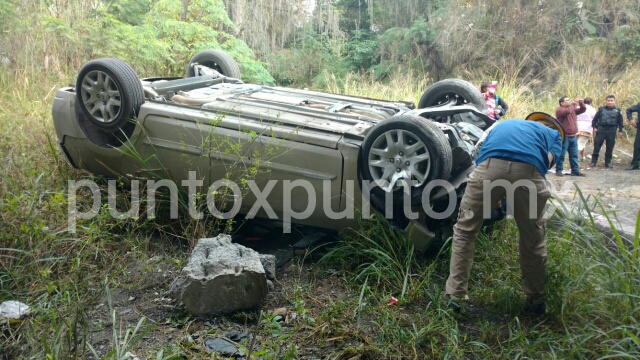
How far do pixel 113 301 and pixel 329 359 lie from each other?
1.73 meters

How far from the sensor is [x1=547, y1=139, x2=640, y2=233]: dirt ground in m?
5.60

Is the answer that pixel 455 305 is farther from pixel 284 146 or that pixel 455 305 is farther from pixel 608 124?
pixel 608 124

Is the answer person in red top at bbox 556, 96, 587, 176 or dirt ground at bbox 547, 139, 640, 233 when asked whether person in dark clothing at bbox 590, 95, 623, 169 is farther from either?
person in red top at bbox 556, 96, 587, 176

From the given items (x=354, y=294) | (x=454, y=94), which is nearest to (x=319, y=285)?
(x=354, y=294)

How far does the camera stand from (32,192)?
182 inches

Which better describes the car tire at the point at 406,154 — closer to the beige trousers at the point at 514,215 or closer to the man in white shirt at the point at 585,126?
the beige trousers at the point at 514,215

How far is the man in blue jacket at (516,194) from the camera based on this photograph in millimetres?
3730

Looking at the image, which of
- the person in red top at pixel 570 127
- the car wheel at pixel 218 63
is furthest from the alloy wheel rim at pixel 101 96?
the person in red top at pixel 570 127

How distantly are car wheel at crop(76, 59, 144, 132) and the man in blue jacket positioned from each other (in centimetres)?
306

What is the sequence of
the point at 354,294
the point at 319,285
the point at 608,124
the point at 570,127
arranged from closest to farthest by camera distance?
the point at 354,294
the point at 319,285
the point at 570,127
the point at 608,124

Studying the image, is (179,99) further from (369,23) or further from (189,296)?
(369,23)

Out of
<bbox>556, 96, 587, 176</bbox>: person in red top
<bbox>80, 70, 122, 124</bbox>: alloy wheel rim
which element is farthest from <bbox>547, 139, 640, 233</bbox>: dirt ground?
<bbox>80, 70, 122, 124</bbox>: alloy wheel rim

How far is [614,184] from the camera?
764 cm

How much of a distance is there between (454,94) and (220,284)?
10.6ft
